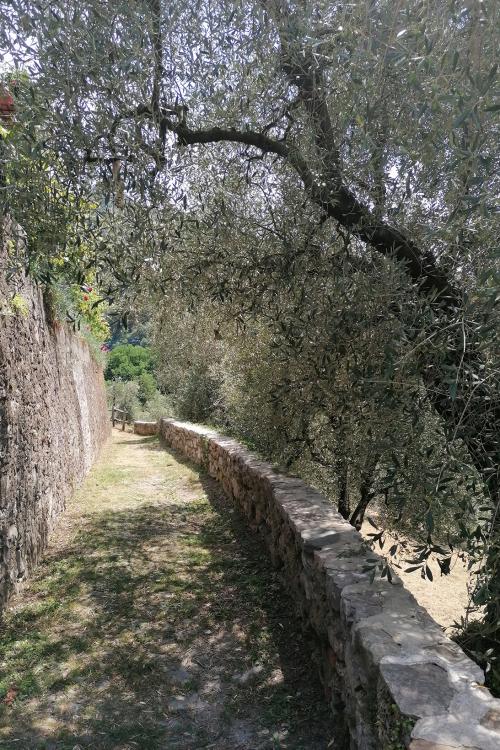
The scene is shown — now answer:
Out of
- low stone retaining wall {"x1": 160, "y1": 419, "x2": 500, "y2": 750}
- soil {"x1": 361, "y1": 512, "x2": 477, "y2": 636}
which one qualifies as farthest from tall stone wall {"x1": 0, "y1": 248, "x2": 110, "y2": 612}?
soil {"x1": 361, "y1": 512, "x2": 477, "y2": 636}

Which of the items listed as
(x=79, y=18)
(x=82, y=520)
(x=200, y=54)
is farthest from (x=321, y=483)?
(x=79, y=18)

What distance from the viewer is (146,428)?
21.8m

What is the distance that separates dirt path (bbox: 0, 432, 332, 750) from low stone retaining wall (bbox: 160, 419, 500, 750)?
0.99 feet

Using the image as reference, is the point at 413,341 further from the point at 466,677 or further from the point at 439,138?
the point at 466,677

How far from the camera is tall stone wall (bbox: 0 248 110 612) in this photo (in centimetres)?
462

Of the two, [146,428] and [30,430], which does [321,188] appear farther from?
[146,428]

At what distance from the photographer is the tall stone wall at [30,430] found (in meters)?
4.62

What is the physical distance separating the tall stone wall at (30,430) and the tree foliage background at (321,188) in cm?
99

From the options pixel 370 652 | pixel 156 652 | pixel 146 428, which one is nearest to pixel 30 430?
pixel 156 652

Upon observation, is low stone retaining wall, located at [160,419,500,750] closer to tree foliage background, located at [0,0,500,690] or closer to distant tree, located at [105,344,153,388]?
tree foliage background, located at [0,0,500,690]

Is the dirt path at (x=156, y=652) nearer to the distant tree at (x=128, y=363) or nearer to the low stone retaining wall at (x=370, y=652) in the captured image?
the low stone retaining wall at (x=370, y=652)

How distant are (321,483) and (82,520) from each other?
295 centimetres

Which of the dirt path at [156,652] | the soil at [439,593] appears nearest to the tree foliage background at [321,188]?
the dirt path at [156,652]

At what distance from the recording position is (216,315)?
6.67 meters
